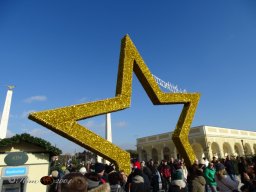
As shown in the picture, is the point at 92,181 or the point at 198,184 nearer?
the point at 92,181

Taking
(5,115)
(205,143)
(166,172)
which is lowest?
(166,172)

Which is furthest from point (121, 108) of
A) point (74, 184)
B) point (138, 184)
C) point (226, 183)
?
point (74, 184)

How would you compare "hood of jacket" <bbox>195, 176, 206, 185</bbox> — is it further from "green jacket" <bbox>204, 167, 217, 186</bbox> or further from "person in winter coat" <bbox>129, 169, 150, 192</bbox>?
"green jacket" <bbox>204, 167, 217, 186</bbox>

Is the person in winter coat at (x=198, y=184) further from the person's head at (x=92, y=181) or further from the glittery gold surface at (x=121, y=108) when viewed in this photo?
the person's head at (x=92, y=181)

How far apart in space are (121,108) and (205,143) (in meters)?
30.9

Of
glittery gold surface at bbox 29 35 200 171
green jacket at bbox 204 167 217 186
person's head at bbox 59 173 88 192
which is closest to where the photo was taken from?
person's head at bbox 59 173 88 192

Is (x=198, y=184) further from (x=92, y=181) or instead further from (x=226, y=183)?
(x=92, y=181)

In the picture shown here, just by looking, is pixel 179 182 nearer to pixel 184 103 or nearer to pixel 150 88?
pixel 150 88

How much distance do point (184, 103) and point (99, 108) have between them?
16.7 ft

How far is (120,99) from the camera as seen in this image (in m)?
8.51

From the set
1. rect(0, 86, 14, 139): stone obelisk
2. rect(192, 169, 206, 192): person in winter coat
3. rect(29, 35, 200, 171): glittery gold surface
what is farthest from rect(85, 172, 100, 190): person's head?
rect(0, 86, 14, 139): stone obelisk

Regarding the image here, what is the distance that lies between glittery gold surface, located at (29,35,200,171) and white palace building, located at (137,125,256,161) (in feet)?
82.6

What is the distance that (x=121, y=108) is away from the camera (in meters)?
8.39

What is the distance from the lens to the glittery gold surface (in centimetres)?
717
